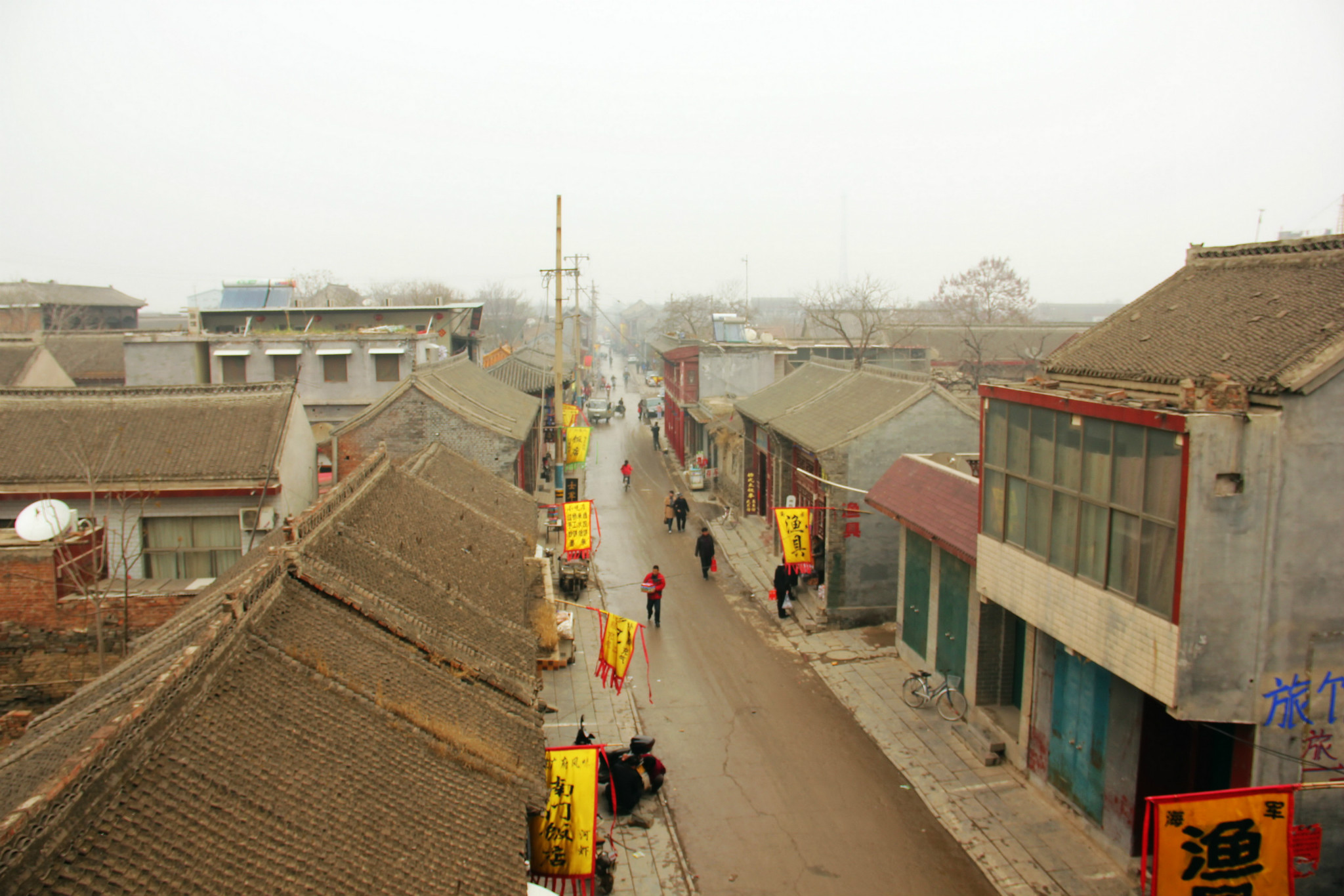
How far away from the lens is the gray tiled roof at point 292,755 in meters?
5.54

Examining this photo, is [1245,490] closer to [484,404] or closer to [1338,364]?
[1338,364]

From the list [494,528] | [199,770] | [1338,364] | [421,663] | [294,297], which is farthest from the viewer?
[294,297]

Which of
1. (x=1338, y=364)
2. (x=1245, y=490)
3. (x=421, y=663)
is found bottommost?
(x=421, y=663)

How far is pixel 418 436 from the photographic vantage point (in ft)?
77.0

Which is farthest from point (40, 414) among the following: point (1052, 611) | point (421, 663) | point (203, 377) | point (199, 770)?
point (1052, 611)

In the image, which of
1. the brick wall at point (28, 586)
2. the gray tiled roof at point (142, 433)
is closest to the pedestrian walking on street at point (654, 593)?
the gray tiled roof at point (142, 433)

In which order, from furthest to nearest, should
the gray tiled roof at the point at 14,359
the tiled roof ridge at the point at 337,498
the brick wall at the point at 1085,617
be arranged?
the gray tiled roof at the point at 14,359 < the tiled roof ridge at the point at 337,498 < the brick wall at the point at 1085,617

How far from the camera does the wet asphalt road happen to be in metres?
11.3

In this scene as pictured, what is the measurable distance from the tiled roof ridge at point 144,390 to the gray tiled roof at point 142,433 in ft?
0.07

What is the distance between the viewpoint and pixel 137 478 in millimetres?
18406

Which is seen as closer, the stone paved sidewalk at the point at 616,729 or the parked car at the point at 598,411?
the stone paved sidewalk at the point at 616,729

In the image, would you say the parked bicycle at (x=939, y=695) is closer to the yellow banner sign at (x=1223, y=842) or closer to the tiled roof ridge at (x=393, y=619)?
the yellow banner sign at (x=1223, y=842)

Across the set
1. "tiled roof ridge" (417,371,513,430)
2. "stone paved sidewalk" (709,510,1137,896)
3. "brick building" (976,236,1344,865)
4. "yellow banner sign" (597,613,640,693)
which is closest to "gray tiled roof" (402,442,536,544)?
"tiled roof ridge" (417,371,513,430)

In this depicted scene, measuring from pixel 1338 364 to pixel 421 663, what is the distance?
9839 millimetres
